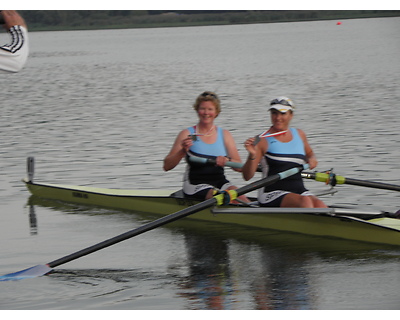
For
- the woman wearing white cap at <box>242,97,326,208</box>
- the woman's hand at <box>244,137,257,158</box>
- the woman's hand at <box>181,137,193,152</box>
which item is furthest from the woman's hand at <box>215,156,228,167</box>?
the woman's hand at <box>244,137,257,158</box>

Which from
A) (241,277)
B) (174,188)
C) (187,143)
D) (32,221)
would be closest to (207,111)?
(187,143)

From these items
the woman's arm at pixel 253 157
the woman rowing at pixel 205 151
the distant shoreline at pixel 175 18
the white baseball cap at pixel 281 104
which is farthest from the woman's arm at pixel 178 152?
the distant shoreline at pixel 175 18

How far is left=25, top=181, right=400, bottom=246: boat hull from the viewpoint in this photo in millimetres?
7777

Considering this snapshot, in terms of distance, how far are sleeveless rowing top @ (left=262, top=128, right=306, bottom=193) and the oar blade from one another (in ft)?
7.51

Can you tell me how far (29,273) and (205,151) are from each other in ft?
7.75

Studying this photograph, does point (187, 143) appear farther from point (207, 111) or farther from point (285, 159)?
point (285, 159)

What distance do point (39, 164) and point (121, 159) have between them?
1343 millimetres

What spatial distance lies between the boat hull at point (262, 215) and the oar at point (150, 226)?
0.32 metres

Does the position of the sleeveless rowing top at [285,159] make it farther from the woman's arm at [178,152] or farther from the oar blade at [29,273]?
the oar blade at [29,273]

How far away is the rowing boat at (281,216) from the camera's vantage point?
7.77m

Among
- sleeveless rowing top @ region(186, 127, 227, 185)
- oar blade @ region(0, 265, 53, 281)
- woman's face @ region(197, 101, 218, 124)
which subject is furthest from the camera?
sleeveless rowing top @ region(186, 127, 227, 185)

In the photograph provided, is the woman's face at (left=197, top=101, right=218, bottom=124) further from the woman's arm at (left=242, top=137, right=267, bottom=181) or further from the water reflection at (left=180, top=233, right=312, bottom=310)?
the water reflection at (left=180, top=233, right=312, bottom=310)

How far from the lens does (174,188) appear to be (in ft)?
36.9
